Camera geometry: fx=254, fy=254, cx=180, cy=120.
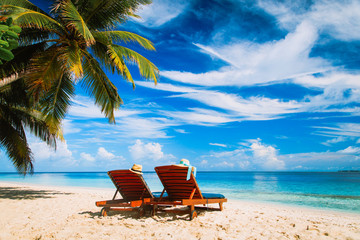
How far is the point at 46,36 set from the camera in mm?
7297

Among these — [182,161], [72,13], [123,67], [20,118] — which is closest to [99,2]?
[72,13]

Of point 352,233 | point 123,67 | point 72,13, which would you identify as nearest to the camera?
point 352,233

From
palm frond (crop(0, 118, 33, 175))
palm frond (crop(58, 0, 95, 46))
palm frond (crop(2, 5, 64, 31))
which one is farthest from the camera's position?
palm frond (crop(0, 118, 33, 175))

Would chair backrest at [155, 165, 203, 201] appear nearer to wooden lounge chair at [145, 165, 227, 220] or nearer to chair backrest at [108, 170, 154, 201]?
wooden lounge chair at [145, 165, 227, 220]

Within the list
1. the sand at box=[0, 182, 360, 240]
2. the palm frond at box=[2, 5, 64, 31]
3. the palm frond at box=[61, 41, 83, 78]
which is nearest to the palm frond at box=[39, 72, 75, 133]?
the palm frond at box=[61, 41, 83, 78]

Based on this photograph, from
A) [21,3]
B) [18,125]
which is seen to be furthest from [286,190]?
[21,3]

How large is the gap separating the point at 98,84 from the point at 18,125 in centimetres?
422

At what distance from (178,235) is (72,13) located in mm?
5084

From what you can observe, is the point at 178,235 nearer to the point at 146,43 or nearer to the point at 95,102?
the point at 95,102

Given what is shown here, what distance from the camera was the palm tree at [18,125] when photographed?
8016mm

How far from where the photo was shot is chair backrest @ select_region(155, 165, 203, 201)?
454 centimetres

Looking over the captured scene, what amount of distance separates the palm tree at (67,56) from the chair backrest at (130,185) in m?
2.34

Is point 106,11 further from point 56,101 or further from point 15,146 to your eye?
point 15,146

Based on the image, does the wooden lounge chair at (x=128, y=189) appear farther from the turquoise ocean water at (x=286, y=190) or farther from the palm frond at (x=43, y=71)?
the turquoise ocean water at (x=286, y=190)
